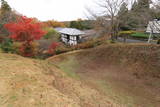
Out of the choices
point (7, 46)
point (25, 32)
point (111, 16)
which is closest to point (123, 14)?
point (111, 16)

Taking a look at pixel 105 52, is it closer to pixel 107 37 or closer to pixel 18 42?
pixel 107 37

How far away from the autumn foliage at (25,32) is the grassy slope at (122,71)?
10.7 ft

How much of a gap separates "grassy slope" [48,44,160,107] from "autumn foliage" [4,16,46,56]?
3.26m

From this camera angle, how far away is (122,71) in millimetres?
7547

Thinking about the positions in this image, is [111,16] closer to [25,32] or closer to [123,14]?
[123,14]

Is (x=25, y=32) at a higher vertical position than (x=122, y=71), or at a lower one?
higher

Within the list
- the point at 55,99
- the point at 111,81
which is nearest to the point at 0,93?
the point at 55,99

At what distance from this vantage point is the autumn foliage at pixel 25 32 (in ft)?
31.6

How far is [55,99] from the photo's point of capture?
277 centimetres

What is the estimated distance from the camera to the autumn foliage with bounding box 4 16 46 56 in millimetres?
9625

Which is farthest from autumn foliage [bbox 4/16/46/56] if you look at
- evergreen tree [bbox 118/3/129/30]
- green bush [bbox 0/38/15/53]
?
evergreen tree [bbox 118/3/129/30]

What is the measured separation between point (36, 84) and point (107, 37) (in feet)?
39.3

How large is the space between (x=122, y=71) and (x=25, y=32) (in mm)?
9240

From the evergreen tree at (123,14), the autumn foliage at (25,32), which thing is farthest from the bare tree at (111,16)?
the autumn foliage at (25,32)
